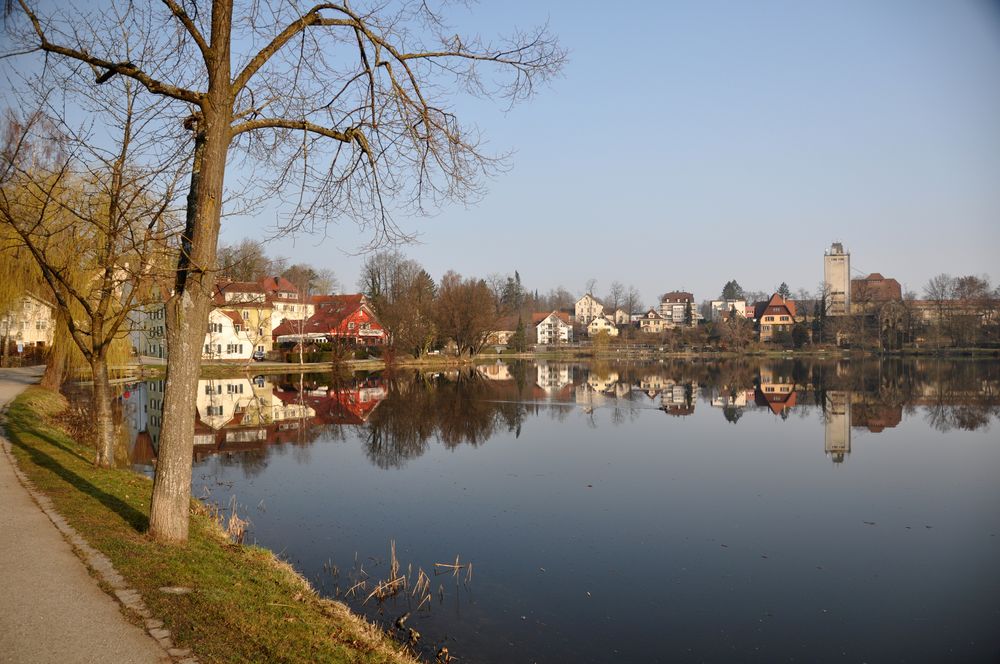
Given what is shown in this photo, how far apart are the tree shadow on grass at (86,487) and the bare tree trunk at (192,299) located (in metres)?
1.25

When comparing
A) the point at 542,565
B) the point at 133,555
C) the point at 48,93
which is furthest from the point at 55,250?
the point at 542,565

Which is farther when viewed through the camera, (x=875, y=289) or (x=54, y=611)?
(x=875, y=289)

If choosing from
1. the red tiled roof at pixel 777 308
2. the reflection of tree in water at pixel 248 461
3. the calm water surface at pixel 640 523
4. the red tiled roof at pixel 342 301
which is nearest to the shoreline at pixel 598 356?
the red tiled roof at pixel 342 301

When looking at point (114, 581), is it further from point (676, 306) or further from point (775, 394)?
point (676, 306)

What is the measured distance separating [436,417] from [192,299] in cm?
1941

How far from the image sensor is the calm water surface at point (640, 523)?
786cm

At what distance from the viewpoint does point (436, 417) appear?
86.2ft

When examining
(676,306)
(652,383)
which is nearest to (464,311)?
(652,383)

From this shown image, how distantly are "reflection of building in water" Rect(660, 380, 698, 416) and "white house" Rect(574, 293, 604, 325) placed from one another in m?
88.9

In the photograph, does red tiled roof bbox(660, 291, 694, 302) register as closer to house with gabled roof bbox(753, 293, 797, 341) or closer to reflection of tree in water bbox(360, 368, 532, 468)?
house with gabled roof bbox(753, 293, 797, 341)

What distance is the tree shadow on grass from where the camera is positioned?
845 cm

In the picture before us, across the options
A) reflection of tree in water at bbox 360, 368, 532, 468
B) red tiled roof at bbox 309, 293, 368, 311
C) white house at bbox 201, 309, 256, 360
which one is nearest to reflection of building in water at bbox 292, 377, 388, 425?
reflection of tree in water at bbox 360, 368, 532, 468

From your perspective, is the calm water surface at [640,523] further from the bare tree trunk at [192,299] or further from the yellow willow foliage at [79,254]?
the yellow willow foliage at [79,254]

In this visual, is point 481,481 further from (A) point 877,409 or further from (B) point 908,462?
(A) point 877,409
